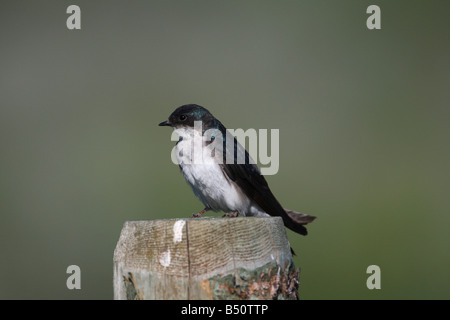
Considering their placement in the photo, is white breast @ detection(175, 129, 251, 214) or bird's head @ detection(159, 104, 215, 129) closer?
white breast @ detection(175, 129, 251, 214)

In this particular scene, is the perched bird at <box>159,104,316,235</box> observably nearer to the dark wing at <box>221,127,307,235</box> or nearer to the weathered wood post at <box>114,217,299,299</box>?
the dark wing at <box>221,127,307,235</box>

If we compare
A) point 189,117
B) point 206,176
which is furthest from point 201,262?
point 189,117

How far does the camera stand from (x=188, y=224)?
6.35 feet


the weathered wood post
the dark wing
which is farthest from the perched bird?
the weathered wood post

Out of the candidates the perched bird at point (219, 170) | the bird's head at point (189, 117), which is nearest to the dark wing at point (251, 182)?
the perched bird at point (219, 170)

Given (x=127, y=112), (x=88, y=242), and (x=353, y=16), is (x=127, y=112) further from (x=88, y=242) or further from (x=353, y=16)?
(x=353, y=16)

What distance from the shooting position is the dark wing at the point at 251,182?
3371 mm

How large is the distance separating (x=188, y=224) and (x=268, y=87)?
21.2 feet

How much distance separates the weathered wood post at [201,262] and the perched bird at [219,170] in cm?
132

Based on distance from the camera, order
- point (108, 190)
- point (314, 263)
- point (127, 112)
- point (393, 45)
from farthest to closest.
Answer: point (393, 45)
point (127, 112)
point (108, 190)
point (314, 263)

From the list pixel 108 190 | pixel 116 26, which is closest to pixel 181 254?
pixel 108 190

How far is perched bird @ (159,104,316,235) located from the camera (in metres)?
3.36

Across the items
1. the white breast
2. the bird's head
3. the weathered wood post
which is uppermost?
the bird's head

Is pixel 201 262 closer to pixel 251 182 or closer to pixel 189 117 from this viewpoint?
pixel 251 182
